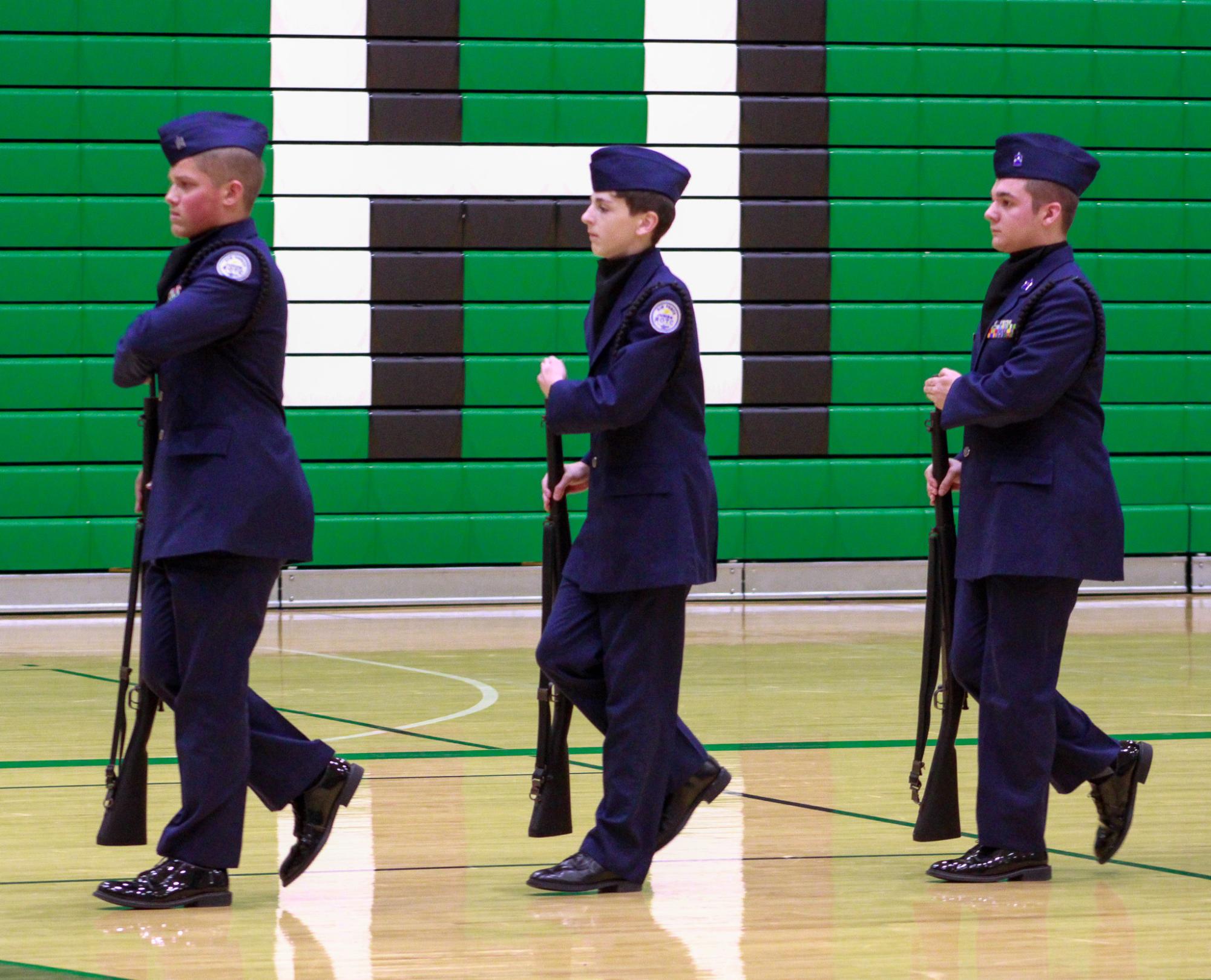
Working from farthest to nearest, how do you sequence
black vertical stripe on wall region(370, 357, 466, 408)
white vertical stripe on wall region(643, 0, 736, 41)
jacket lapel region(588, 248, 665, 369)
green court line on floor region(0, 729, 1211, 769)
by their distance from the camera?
white vertical stripe on wall region(643, 0, 736, 41) → black vertical stripe on wall region(370, 357, 466, 408) → green court line on floor region(0, 729, 1211, 769) → jacket lapel region(588, 248, 665, 369)

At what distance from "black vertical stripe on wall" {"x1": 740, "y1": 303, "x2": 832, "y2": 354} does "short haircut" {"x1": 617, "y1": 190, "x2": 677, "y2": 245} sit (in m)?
6.56

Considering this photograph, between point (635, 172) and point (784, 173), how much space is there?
6.69 meters

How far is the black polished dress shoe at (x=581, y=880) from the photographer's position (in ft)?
12.1

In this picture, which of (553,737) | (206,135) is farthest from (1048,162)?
(206,135)

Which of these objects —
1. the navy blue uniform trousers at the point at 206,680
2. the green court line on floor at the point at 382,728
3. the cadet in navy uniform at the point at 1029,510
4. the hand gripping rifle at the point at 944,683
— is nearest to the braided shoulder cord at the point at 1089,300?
the cadet in navy uniform at the point at 1029,510

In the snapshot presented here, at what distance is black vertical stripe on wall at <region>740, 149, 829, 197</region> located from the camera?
10.3 m

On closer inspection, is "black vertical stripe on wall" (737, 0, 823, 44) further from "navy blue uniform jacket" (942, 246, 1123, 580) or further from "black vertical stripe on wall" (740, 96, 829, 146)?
"navy blue uniform jacket" (942, 246, 1123, 580)

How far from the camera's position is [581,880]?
3.68 meters

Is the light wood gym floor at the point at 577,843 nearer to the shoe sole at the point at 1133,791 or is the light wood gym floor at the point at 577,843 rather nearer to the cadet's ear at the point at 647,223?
the shoe sole at the point at 1133,791

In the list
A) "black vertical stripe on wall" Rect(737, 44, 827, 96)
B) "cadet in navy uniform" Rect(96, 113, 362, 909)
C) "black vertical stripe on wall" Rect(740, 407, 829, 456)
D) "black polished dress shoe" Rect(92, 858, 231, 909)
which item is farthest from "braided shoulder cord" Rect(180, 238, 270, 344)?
"black vertical stripe on wall" Rect(737, 44, 827, 96)

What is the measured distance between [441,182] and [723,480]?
2.11m

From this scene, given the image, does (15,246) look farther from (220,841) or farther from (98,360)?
(220,841)

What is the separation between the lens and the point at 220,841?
11.7 feet

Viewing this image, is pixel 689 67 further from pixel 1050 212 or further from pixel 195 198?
pixel 195 198
